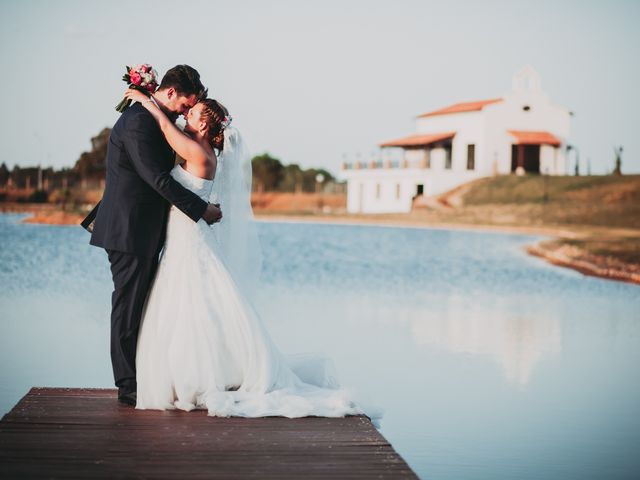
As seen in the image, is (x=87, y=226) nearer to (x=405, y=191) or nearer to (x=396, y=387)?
(x=396, y=387)

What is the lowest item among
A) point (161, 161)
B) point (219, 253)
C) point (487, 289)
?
point (487, 289)

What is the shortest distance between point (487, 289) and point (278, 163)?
60.6 m

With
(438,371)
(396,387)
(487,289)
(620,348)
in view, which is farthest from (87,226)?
(487,289)

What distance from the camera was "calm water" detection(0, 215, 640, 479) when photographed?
6.32 meters

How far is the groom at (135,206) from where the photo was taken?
467 centimetres

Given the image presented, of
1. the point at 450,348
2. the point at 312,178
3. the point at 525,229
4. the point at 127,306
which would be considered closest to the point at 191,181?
the point at 127,306

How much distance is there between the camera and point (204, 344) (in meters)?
4.77

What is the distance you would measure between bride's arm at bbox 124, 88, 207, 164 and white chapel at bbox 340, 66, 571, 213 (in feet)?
156

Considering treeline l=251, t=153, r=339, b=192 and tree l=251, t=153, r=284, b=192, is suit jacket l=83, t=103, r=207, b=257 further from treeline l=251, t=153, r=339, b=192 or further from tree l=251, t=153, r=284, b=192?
tree l=251, t=153, r=284, b=192

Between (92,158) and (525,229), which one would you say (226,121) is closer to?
(525,229)

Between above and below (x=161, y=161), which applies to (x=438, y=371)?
below

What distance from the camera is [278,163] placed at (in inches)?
3113

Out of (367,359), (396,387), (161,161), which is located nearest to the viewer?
(161,161)

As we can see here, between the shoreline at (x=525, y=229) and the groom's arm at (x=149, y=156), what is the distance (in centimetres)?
1797
